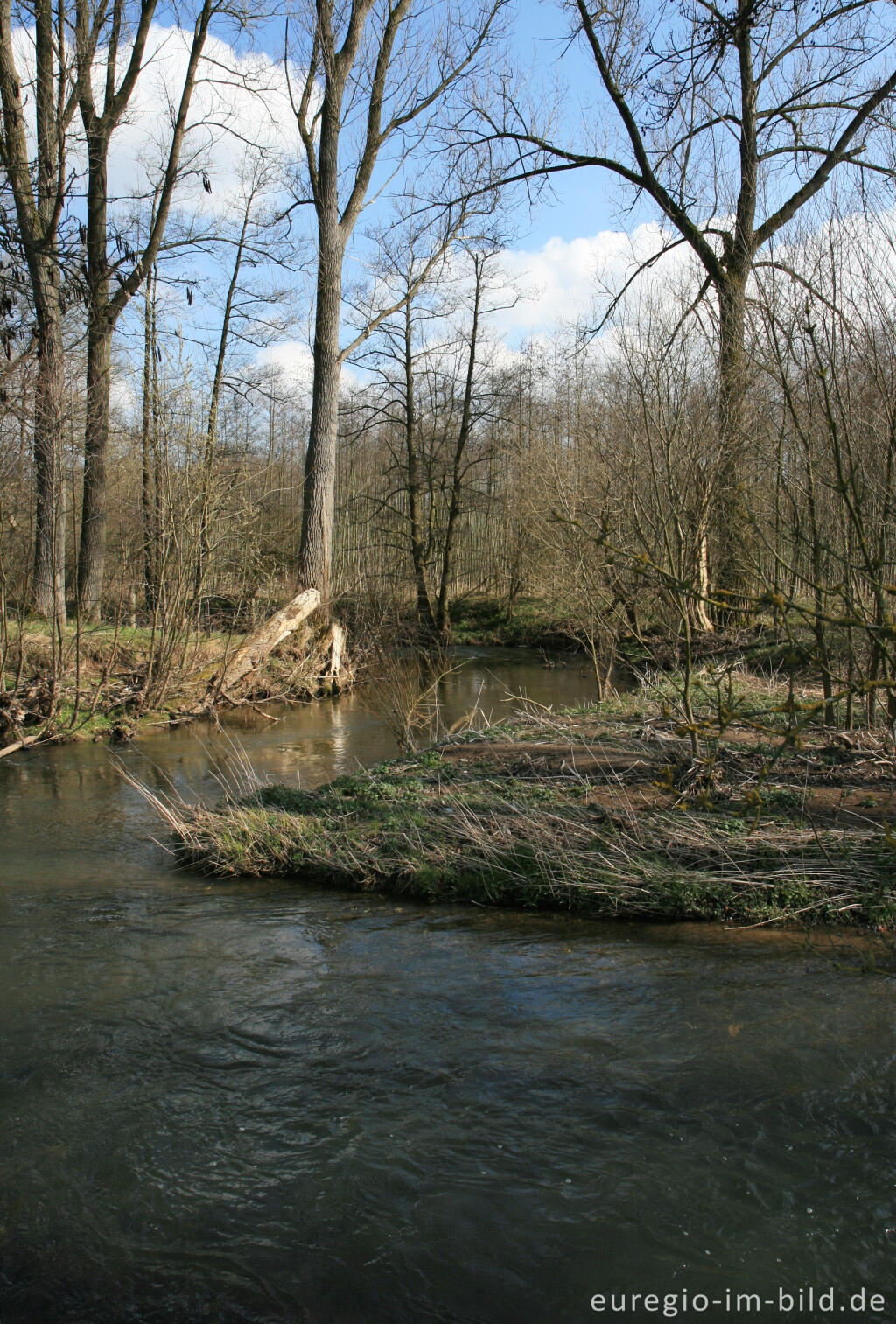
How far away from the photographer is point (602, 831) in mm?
7066

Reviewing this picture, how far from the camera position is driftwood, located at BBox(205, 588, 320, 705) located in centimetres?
1570

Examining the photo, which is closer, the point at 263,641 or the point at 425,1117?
the point at 425,1117

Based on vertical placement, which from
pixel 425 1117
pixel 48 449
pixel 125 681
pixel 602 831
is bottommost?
pixel 425 1117

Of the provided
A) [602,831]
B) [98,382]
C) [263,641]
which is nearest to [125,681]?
[263,641]

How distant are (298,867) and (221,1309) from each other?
178 inches

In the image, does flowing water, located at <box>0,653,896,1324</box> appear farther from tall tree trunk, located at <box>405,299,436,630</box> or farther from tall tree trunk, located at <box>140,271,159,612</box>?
tall tree trunk, located at <box>405,299,436,630</box>

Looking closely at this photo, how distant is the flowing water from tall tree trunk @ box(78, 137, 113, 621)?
40.6 feet

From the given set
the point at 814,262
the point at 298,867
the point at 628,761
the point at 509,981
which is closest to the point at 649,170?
the point at 814,262

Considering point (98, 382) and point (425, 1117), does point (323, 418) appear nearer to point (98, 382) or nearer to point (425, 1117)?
point (98, 382)

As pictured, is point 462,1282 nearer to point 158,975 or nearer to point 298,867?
point 158,975

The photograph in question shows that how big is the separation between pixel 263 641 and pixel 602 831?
425 inches

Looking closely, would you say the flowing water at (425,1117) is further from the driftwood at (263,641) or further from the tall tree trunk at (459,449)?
the tall tree trunk at (459,449)

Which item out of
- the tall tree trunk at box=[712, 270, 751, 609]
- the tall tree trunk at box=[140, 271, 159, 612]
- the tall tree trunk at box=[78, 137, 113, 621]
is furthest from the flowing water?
the tall tree trunk at box=[78, 137, 113, 621]

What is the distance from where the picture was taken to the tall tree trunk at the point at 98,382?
1736 centimetres
